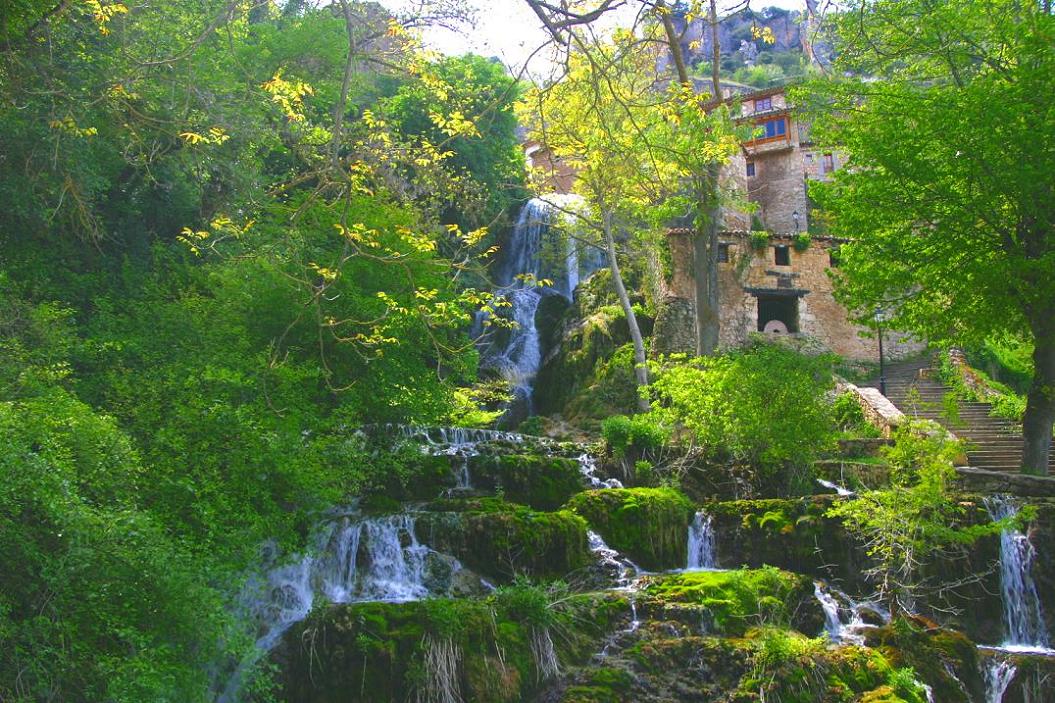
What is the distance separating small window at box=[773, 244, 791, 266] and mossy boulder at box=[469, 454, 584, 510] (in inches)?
627

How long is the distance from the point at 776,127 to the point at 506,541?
33797mm

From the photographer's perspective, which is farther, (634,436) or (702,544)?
(634,436)

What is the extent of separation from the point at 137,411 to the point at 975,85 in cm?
1421

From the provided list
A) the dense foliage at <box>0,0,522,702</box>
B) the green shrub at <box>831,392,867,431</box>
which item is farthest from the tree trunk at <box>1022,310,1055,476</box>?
the dense foliage at <box>0,0,522,702</box>

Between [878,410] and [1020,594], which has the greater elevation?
[878,410]

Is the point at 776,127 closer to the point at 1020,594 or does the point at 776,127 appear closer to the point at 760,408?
the point at 760,408

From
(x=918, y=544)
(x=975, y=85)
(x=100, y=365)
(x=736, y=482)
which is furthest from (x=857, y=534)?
(x=100, y=365)

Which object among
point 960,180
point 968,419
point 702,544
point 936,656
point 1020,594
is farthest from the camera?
point 968,419

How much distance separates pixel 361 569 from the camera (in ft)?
38.9

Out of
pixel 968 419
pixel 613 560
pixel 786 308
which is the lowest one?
pixel 613 560

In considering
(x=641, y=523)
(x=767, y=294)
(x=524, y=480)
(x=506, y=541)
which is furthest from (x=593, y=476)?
(x=767, y=294)

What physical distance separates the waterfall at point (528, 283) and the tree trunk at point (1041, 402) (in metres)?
11.8

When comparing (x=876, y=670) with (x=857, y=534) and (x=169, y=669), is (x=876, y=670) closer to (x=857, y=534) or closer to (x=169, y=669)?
(x=857, y=534)

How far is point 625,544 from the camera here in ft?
43.2
